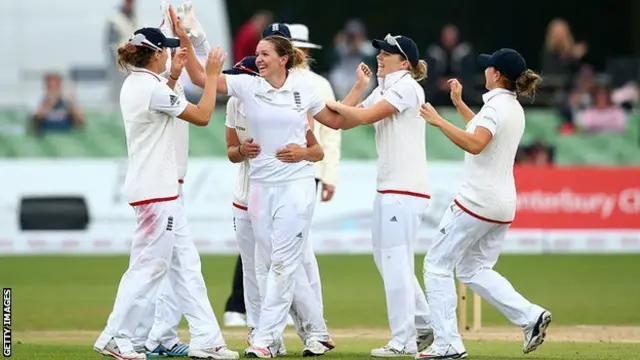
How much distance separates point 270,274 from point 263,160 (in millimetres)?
790

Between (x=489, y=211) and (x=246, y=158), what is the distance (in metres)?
1.79

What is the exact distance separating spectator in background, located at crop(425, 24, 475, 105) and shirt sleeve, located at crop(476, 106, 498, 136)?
1191cm

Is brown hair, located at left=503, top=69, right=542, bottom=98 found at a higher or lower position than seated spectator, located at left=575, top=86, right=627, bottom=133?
higher

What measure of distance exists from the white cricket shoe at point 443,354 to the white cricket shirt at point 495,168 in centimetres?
93

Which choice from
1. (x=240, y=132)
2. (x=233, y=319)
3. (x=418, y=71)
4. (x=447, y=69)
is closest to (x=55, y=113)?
(x=447, y=69)

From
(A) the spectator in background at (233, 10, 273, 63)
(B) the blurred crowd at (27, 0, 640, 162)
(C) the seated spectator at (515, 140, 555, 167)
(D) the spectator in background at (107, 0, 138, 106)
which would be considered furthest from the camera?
(A) the spectator in background at (233, 10, 273, 63)

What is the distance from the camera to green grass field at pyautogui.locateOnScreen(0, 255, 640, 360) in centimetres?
1135

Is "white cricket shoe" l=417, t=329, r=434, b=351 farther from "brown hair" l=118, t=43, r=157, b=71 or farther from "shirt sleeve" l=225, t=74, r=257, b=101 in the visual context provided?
"brown hair" l=118, t=43, r=157, b=71

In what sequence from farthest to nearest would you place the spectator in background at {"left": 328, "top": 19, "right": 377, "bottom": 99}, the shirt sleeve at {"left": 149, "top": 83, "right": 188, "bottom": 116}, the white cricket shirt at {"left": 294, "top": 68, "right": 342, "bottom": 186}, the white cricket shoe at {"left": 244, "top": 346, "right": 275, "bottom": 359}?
1. the spectator in background at {"left": 328, "top": 19, "right": 377, "bottom": 99}
2. the white cricket shirt at {"left": 294, "top": 68, "right": 342, "bottom": 186}
3. the white cricket shoe at {"left": 244, "top": 346, "right": 275, "bottom": 359}
4. the shirt sleeve at {"left": 149, "top": 83, "right": 188, "bottom": 116}

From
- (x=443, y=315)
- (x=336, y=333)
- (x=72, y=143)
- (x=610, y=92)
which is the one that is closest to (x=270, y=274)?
(x=443, y=315)

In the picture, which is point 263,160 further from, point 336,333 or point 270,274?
point 336,333

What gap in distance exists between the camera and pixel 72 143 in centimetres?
2131

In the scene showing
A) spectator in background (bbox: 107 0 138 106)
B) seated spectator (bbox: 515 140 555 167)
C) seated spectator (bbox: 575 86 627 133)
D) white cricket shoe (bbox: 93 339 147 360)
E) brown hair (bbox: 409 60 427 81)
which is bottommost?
white cricket shoe (bbox: 93 339 147 360)

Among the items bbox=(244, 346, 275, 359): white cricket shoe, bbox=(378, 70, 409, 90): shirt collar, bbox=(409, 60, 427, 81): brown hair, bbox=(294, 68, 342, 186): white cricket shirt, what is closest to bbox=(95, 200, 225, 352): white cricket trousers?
bbox=(244, 346, 275, 359): white cricket shoe
